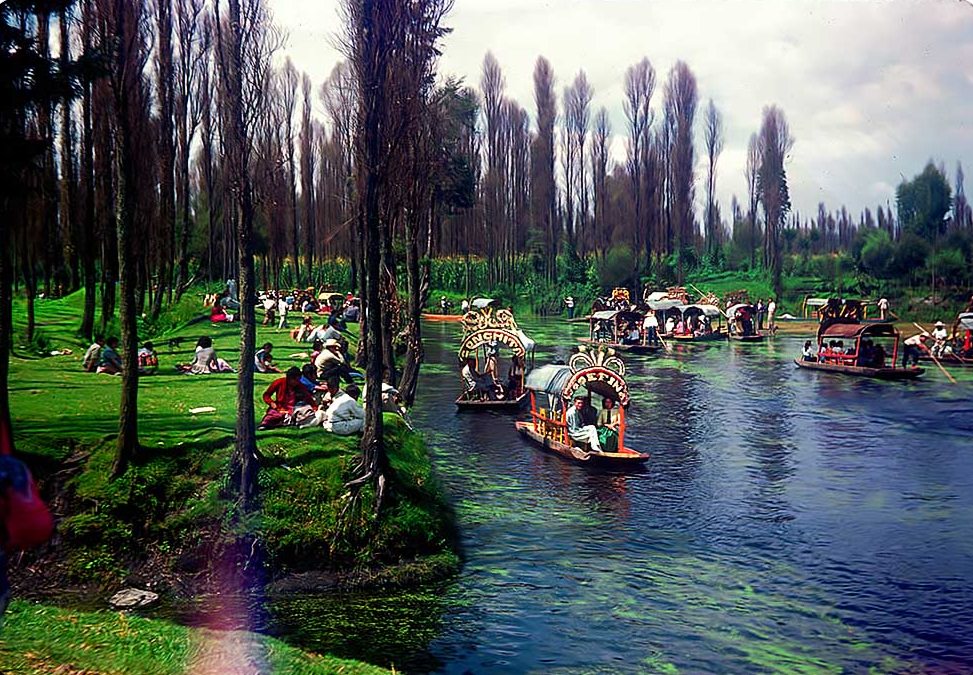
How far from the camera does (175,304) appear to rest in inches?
460

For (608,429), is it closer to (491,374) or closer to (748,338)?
(491,374)

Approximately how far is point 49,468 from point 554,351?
A: 11121 mm

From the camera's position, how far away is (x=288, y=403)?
8.97 m

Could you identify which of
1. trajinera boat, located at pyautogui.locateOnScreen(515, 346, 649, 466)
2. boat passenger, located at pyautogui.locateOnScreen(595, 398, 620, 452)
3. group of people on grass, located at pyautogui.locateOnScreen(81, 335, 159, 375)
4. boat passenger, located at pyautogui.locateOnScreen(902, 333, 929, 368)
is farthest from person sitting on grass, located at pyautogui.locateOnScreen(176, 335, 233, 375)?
boat passenger, located at pyautogui.locateOnScreen(902, 333, 929, 368)

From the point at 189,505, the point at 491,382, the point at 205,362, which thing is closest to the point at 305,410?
the point at 189,505

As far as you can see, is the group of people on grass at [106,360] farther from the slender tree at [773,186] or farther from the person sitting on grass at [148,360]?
the slender tree at [773,186]

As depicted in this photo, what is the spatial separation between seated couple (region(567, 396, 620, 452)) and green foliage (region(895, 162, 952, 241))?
31.9ft

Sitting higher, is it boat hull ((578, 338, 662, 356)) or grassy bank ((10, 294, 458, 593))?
boat hull ((578, 338, 662, 356))

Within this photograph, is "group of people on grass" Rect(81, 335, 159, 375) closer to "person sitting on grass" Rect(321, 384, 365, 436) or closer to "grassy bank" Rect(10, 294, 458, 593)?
"grassy bank" Rect(10, 294, 458, 593)

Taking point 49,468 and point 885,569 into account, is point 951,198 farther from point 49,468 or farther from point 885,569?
point 49,468

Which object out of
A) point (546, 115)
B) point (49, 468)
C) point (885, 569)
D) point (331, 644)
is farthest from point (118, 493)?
point (546, 115)

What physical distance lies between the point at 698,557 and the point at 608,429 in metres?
3.13

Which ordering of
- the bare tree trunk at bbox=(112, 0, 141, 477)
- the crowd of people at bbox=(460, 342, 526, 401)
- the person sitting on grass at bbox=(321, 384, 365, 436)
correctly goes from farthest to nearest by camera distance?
1. the crowd of people at bbox=(460, 342, 526, 401)
2. the person sitting on grass at bbox=(321, 384, 365, 436)
3. the bare tree trunk at bbox=(112, 0, 141, 477)

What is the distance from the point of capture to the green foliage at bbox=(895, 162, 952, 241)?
1806 cm
